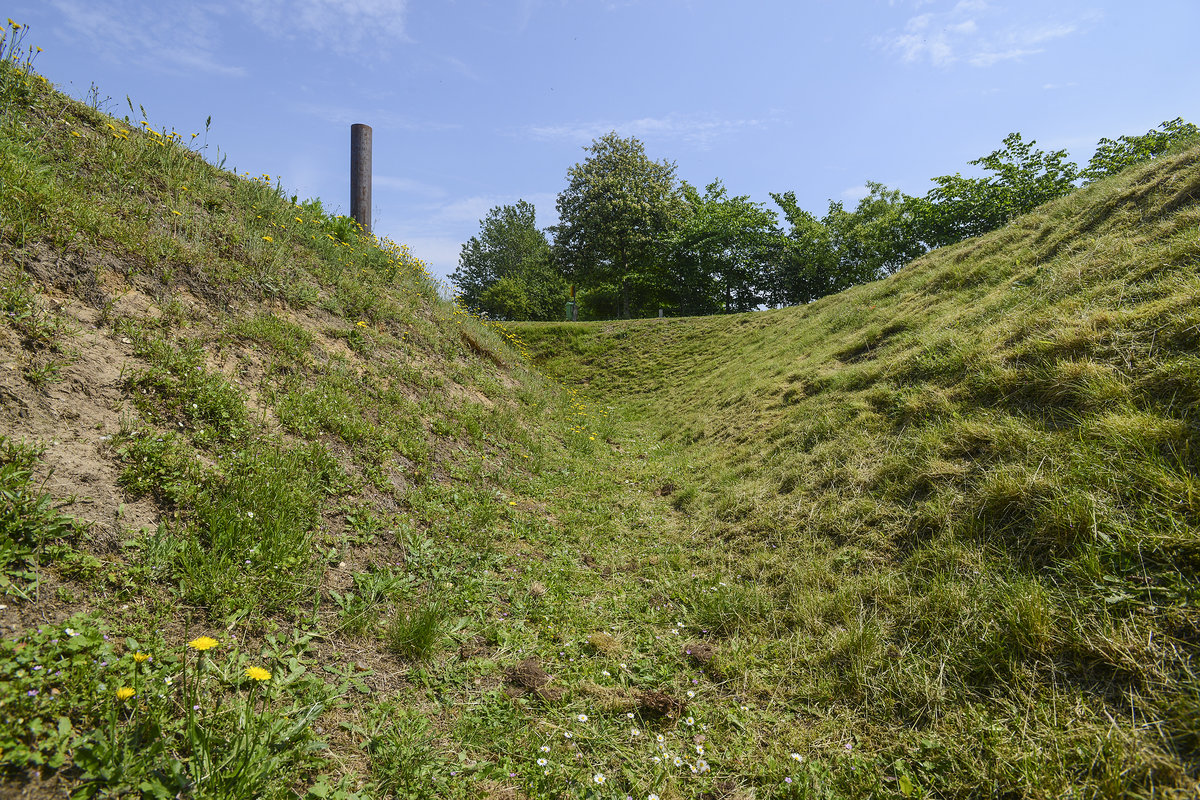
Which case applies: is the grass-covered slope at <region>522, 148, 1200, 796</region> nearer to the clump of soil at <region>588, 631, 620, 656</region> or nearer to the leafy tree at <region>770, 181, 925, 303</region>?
the clump of soil at <region>588, 631, 620, 656</region>

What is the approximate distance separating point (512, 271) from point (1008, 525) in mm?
56289

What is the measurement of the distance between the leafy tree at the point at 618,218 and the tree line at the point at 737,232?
0.08 m

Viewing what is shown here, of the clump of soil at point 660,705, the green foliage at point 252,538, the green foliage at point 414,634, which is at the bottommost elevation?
the clump of soil at point 660,705

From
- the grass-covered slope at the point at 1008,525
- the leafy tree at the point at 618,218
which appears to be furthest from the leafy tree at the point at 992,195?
the grass-covered slope at the point at 1008,525

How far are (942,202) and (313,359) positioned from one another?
4606cm

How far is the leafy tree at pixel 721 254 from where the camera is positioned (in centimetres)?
3831

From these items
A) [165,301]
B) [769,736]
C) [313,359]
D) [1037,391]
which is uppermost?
[165,301]

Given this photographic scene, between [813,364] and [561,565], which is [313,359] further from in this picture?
[813,364]

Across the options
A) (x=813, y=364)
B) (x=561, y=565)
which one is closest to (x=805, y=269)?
(x=813, y=364)

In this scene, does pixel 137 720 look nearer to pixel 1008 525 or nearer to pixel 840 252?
pixel 1008 525

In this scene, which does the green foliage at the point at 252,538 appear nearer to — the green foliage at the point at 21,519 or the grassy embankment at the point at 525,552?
the grassy embankment at the point at 525,552

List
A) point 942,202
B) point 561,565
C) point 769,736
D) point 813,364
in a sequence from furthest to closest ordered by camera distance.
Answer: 1. point 942,202
2. point 813,364
3. point 561,565
4. point 769,736

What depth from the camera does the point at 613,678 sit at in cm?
356

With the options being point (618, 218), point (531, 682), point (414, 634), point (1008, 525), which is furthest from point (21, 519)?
point (618, 218)
